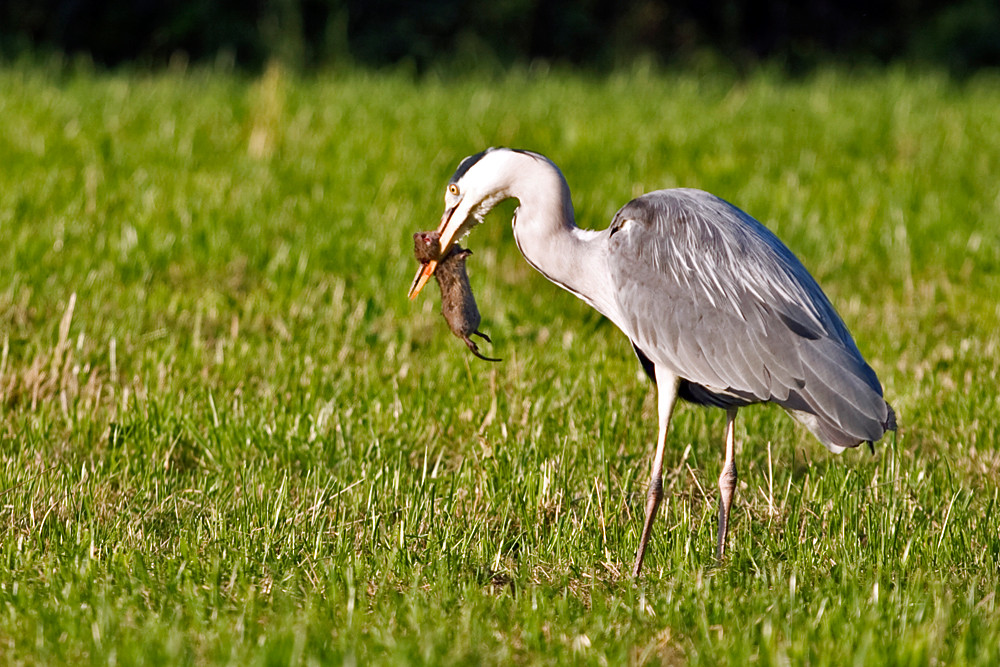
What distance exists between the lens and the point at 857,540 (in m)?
3.75

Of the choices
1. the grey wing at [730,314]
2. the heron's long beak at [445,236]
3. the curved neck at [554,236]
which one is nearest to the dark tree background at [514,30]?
the heron's long beak at [445,236]

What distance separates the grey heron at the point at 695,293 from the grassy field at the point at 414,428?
0.47 meters

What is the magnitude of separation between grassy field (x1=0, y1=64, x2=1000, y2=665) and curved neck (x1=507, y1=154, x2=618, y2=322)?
2.46 feet

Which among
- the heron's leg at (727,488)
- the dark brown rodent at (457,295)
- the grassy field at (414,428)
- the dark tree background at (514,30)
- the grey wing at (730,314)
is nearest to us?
the grassy field at (414,428)

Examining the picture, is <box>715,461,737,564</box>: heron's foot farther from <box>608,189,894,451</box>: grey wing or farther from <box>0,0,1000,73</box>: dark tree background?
<box>0,0,1000,73</box>: dark tree background

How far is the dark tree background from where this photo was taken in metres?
19.9

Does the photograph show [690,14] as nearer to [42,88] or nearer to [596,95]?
[596,95]

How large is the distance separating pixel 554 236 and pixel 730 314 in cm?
62

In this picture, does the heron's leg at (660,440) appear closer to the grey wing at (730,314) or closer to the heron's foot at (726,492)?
the grey wing at (730,314)

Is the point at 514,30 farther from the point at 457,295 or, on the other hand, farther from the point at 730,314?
the point at 730,314

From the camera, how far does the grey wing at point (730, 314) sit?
3.61 m

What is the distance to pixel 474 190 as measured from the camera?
150 inches

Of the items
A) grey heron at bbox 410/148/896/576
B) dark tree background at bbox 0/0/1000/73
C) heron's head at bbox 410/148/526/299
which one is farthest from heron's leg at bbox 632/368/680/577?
dark tree background at bbox 0/0/1000/73

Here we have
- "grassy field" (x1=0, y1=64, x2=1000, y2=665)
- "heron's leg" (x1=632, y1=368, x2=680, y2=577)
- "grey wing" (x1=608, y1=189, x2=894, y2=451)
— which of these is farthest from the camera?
"heron's leg" (x1=632, y1=368, x2=680, y2=577)
